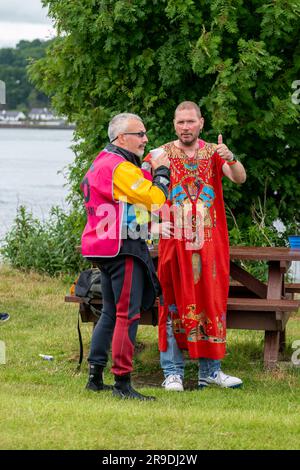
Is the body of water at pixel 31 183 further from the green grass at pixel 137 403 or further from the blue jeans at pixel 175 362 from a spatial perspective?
the blue jeans at pixel 175 362

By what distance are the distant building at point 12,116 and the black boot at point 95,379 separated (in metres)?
61.1

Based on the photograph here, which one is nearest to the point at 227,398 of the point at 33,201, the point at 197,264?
the point at 197,264

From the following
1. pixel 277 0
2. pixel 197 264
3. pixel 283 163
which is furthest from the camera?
pixel 283 163

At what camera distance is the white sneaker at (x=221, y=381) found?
735 centimetres

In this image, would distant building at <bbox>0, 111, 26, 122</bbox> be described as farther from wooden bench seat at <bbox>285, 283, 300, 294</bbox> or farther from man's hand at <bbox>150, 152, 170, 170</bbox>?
man's hand at <bbox>150, 152, 170, 170</bbox>

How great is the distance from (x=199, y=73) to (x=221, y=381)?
14.5ft

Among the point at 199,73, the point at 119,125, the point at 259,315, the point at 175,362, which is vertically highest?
the point at 199,73

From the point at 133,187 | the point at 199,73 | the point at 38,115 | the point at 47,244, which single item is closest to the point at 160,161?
the point at 133,187

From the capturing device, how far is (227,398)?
693 centimetres

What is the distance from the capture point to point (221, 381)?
24.2ft

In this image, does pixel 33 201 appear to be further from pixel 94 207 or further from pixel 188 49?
pixel 94 207

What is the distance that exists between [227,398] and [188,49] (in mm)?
4940

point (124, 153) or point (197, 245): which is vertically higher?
point (124, 153)

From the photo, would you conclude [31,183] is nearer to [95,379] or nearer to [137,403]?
[95,379]
